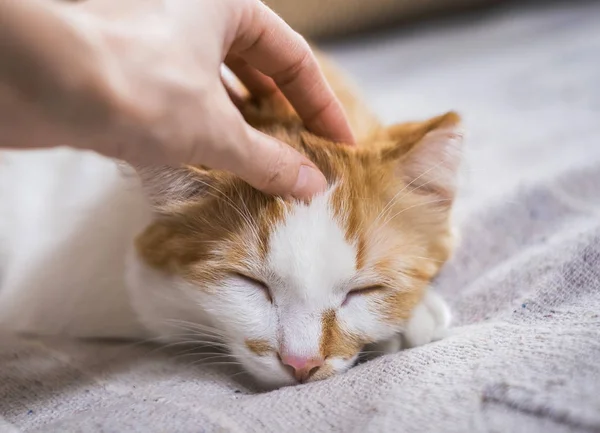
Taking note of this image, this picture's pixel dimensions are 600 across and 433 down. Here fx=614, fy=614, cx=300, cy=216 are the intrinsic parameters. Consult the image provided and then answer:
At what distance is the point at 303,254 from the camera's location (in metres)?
0.88

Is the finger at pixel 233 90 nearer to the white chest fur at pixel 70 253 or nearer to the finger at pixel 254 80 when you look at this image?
the finger at pixel 254 80

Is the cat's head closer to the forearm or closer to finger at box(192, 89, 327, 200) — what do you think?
finger at box(192, 89, 327, 200)

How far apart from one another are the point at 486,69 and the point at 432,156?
1729 mm

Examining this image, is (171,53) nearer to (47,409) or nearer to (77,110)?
(77,110)

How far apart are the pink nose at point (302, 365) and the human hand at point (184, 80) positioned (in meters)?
0.24

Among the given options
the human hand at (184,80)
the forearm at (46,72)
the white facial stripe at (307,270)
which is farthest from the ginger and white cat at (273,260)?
the forearm at (46,72)

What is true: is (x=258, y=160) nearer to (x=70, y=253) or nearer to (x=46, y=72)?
(x=46, y=72)

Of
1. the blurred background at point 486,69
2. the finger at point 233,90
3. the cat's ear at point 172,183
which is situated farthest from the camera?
the blurred background at point 486,69

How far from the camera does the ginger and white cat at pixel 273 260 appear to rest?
0.90m

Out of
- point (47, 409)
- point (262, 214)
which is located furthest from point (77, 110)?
point (47, 409)

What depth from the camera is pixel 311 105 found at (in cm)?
100

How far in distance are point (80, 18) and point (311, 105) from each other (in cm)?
45

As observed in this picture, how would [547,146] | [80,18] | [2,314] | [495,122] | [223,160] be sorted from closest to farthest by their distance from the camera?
1. [80,18]
2. [223,160]
3. [2,314]
4. [547,146]
5. [495,122]

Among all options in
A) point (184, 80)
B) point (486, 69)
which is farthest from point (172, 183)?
point (486, 69)
